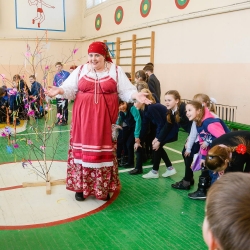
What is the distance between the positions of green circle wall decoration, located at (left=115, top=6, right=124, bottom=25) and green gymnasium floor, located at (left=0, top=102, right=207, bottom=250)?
7019mm

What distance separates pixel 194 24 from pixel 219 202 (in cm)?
624

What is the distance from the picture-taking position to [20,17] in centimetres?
1121

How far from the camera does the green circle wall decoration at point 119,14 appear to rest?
9.34 metres

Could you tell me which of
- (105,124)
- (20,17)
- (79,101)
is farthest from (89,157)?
(20,17)

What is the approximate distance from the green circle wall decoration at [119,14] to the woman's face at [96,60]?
6.77m

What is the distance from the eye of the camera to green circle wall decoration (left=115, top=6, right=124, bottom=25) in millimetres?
9336

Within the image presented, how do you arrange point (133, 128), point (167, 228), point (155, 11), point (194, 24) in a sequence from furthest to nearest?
point (155, 11)
point (194, 24)
point (133, 128)
point (167, 228)

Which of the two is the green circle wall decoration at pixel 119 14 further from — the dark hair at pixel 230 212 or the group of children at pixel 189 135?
the dark hair at pixel 230 212

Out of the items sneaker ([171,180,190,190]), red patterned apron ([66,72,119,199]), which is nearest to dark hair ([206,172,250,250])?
red patterned apron ([66,72,119,199])

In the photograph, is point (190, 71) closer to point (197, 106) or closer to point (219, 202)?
point (197, 106)

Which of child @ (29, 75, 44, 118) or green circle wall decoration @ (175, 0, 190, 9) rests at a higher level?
green circle wall decoration @ (175, 0, 190, 9)

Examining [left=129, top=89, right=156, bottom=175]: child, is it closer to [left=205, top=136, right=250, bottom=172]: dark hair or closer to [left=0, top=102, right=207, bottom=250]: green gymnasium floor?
[left=0, top=102, right=207, bottom=250]: green gymnasium floor

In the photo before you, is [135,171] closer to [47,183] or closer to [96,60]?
[47,183]

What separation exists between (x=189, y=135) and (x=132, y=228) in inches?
51.2
